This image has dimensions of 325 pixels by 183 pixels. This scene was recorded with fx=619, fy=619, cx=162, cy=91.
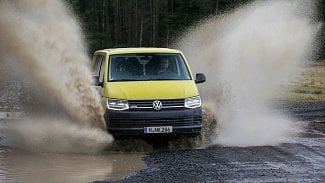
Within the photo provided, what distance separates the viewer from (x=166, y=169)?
31.2ft

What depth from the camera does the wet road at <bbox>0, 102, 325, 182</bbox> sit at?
349 inches

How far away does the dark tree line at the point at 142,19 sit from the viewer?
5967 cm

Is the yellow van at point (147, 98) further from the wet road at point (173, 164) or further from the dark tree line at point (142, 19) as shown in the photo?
the dark tree line at point (142, 19)

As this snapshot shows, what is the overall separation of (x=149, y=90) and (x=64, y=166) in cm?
246

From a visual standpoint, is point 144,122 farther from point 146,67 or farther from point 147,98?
point 146,67

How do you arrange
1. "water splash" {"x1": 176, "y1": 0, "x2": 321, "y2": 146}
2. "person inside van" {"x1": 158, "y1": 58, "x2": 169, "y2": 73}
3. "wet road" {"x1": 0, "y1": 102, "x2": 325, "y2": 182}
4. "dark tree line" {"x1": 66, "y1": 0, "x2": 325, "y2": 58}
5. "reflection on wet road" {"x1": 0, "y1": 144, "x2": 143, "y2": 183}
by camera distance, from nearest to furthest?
"wet road" {"x1": 0, "y1": 102, "x2": 325, "y2": 182} → "reflection on wet road" {"x1": 0, "y1": 144, "x2": 143, "y2": 183} → "person inside van" {"x1": 158, "y1": 58, "x2": 169, "y2": 73} → "water splash" {"x1": 176, "y1": 0, "x2": 321, "y2": 146} → "dark tree line" {"x1": 66, "y1": 0, "x2": 325, "y2": 58}

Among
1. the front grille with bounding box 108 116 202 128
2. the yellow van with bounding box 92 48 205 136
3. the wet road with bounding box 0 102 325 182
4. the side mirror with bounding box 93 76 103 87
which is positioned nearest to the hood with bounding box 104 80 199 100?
the yellow van with bounding box 92 48 205 136

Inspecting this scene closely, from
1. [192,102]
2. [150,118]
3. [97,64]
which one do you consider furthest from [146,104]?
[97,64]

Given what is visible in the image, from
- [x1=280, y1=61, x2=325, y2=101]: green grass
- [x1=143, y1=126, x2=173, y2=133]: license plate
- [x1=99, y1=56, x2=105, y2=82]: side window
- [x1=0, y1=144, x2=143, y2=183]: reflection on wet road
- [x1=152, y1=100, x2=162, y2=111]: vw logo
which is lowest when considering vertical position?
[x1=280, y1=61, x2=325, y2=101]: green grass

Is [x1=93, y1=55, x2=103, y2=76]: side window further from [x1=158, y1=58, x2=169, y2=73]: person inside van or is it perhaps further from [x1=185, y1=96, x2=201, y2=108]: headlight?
[x1=185, y1=96, x2=201, y2=108]: headlight

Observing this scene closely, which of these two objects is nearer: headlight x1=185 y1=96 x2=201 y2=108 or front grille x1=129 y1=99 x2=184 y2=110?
front grille x1=129 y1=99 x2=184 y2=110

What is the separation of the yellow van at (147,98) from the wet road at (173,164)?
486mm

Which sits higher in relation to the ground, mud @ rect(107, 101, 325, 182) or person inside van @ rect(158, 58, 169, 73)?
person inside van @ rect(158, 58, 169, 73)

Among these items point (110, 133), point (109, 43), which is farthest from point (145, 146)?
point (109, 43)
